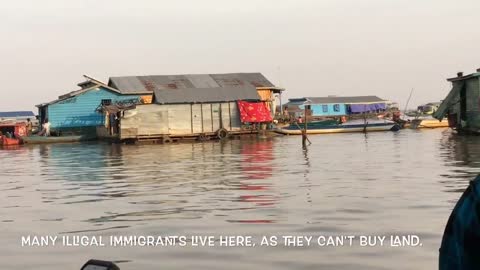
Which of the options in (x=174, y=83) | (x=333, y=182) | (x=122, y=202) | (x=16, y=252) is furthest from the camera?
(x=174, y=83)

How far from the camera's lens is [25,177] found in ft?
56.3

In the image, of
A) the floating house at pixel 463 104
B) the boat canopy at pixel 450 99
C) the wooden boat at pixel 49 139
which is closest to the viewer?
the floating house at pixel 463 104

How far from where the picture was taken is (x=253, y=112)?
40.6m

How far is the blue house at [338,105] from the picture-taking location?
62.9 metres

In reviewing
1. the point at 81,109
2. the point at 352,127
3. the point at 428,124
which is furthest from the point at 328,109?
the point at 81,109

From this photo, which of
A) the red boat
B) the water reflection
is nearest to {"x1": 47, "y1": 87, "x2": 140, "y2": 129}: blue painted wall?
the red boat

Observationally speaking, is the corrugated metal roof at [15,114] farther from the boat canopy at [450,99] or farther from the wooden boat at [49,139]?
the boat canopy at [450,99]

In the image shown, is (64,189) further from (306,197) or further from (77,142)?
(77,142)

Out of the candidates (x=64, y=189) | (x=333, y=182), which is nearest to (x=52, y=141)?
(x=64, y=189)

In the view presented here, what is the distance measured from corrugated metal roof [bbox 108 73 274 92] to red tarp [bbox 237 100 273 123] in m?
4.36

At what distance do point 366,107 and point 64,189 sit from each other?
177ft

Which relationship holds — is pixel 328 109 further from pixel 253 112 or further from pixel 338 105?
pixel 253 112

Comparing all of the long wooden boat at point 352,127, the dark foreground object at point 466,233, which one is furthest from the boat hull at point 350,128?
the dark foreground object at point 466,233

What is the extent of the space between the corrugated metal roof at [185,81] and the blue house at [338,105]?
15.0 m
